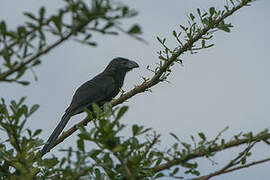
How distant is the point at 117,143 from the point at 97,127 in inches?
4.8

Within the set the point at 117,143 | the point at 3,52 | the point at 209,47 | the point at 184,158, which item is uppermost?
the point at 209,47

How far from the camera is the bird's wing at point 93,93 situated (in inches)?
253

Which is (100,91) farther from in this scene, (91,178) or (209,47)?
(91,178)

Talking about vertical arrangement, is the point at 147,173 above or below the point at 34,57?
below

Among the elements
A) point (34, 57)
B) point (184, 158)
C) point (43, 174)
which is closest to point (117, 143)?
point (184, 158)

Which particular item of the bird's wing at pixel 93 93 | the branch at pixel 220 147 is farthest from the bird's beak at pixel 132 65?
the branch at pixel 220 147

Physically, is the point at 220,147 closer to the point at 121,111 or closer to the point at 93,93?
the point at 121,111

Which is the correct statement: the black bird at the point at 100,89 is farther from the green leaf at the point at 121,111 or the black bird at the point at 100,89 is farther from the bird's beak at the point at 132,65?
the green leaf at the point at 121,111

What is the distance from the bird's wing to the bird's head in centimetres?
40

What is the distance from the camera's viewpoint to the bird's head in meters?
7.61

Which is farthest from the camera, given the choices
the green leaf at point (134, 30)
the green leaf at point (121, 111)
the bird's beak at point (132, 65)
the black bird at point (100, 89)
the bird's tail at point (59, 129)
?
the bird's beak at point (132, 65)

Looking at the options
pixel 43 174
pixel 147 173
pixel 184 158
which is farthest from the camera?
pixel 43 174

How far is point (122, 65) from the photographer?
7719 millimetres

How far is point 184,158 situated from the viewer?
204 cm
